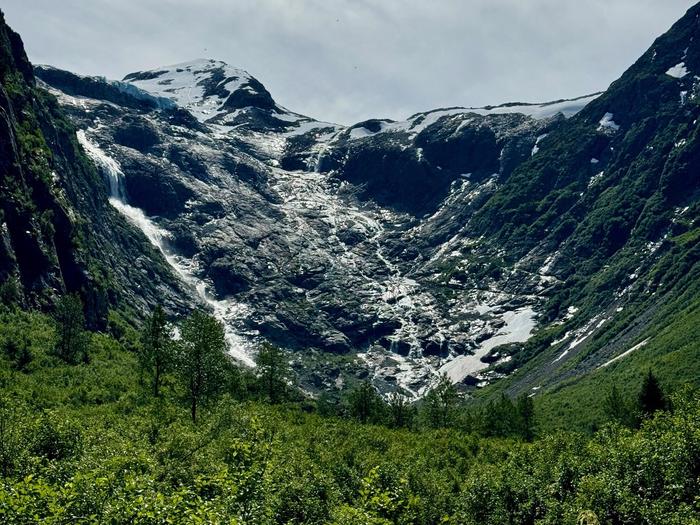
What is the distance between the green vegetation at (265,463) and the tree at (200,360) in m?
0.20

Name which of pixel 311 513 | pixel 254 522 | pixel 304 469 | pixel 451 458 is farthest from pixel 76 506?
pixel 451 458

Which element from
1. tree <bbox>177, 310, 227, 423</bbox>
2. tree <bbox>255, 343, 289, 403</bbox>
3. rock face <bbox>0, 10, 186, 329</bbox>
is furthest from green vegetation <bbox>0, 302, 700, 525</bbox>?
rock face <bbox>0, 10, 186, 329</bbox>

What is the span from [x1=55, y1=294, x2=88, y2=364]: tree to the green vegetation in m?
5.29

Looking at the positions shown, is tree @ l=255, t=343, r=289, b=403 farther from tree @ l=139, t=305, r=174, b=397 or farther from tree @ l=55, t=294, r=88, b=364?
tree @ l=55, t=294, r=88, b=364

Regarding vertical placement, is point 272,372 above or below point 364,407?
above

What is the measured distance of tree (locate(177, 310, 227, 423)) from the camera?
8269 centimetres

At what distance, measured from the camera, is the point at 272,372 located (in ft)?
397

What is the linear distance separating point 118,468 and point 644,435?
138ft

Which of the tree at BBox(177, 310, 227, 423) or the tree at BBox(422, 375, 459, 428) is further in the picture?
the tree at BBox(422, 375, 459, 428)

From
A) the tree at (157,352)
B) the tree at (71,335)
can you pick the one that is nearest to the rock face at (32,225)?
A: the tree at (71,335)

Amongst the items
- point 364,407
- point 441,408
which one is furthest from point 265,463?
point 441,408

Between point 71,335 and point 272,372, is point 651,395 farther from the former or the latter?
point 71,335

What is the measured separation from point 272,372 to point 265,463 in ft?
279

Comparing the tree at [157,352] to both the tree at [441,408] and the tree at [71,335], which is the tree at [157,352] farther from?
the tree at [441,408]
